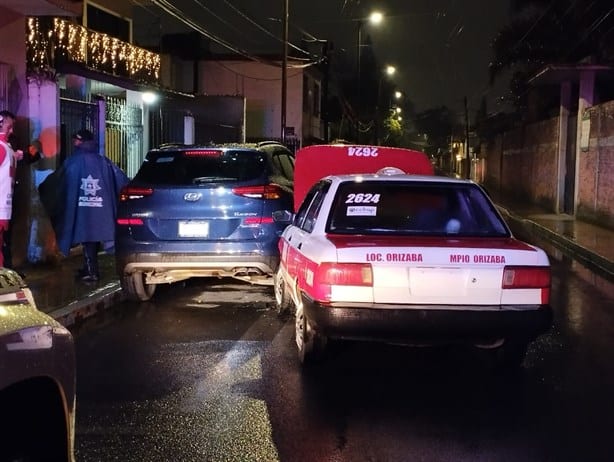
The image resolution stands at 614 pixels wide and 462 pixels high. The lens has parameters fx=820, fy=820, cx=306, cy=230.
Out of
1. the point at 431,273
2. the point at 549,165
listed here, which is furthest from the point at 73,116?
the point at 549,165

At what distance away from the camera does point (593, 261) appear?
14883mm

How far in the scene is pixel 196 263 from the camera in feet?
29.0

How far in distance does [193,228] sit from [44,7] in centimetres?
390

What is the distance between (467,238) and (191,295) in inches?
191

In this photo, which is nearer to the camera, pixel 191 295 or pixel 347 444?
pixel 347 444

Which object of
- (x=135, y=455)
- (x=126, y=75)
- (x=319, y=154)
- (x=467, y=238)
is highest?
(x=126, y=75)

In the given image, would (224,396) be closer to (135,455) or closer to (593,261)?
(135,455)

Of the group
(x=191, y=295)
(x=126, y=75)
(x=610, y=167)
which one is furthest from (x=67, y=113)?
(x=610, y=167)

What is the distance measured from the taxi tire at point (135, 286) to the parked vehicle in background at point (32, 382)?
6.06 meters

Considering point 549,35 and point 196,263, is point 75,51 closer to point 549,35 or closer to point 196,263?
point 196,263

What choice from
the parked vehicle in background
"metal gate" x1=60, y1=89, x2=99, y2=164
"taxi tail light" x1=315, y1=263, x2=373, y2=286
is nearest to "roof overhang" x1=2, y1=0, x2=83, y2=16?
"metal gate" x1=60, y1=89, x2=99, y2=164

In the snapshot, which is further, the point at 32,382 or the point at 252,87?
the point at 252,87

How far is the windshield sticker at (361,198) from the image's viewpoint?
6777 millimetres

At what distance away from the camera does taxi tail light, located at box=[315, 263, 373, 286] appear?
233 inches
